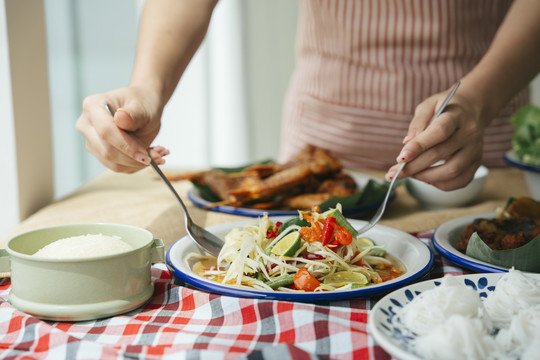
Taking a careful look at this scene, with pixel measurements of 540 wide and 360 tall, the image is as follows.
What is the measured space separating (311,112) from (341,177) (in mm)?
562

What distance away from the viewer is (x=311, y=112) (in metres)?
2.43

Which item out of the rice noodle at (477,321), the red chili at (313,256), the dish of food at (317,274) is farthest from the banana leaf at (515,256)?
the red chili at (313,256)

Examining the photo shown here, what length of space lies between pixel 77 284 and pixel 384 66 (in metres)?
1.65

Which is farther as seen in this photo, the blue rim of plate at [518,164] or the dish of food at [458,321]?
the blue rim of plate at [518,164]

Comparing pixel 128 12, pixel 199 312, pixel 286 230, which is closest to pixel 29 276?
pixel 199 312

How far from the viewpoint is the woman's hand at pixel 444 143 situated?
133 cm

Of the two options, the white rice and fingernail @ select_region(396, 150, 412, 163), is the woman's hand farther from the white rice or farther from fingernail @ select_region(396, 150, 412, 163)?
the white rice

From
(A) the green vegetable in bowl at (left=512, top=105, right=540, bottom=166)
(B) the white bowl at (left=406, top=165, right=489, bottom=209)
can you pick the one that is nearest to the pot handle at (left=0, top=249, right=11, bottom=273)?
(B) the white bowl at (left=406, top=165, right=489, bottom=209)

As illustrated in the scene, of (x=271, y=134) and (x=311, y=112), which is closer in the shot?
(x=311, y=112)

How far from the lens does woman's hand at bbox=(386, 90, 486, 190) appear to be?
1.33 meters

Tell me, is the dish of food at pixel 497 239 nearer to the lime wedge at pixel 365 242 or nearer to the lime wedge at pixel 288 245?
the lime wedge at pixel 365 242

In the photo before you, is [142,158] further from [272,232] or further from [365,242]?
[365,242]

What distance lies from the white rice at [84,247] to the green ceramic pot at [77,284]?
30 mm

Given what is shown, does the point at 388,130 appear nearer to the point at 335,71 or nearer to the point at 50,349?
the point at 335,71
